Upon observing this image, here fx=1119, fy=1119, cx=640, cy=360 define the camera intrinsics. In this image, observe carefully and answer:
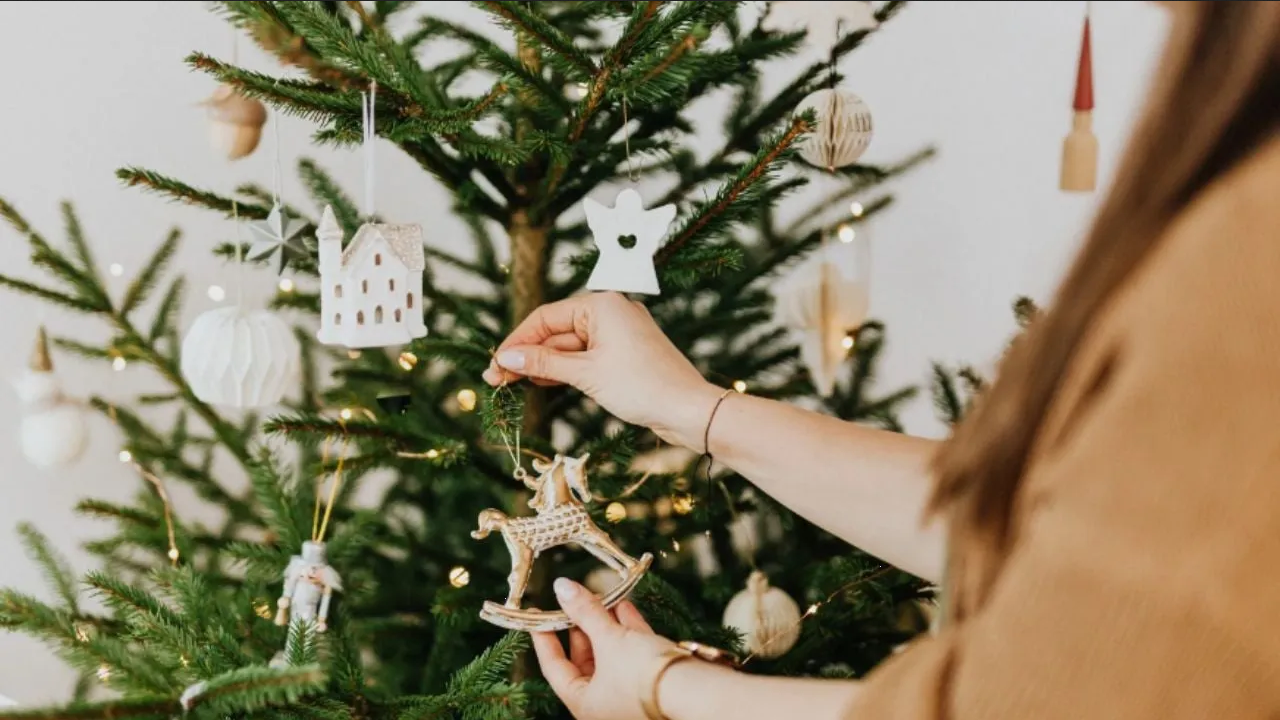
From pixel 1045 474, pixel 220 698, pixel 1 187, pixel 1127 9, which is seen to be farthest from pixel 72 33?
pixel 1127 9

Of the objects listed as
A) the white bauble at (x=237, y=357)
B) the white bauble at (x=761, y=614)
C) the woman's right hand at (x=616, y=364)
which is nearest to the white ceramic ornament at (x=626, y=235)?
the woman's right hand at (x=616, y=364)

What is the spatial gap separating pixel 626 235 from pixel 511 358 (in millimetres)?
123

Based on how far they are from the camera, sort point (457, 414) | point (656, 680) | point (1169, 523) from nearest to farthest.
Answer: point (1169, 523) < point (656, 680) < point (457, 414)

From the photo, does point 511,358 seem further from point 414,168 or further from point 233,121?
point 414,168

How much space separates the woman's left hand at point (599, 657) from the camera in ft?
2.40

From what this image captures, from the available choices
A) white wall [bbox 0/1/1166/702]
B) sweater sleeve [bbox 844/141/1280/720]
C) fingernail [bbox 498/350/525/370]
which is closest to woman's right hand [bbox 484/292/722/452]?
fingernail [bbox 498/350/525/370]

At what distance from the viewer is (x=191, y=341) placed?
86cm

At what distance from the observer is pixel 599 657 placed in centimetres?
76

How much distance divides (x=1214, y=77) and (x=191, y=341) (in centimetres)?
71

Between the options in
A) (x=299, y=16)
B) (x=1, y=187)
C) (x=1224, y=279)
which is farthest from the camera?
(x=1, y=187)

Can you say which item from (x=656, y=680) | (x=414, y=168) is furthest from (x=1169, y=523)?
(x=414, y=168)

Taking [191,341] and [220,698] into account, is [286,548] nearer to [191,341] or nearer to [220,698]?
[191,341]

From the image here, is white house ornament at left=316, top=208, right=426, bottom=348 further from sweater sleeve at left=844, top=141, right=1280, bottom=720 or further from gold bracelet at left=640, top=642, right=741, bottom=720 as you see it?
sweater sleeve at left=844, top=141, right=1280, bottom=720

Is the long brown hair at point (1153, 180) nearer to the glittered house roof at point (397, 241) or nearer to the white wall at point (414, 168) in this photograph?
the glittered house roof at point (397, 241)
